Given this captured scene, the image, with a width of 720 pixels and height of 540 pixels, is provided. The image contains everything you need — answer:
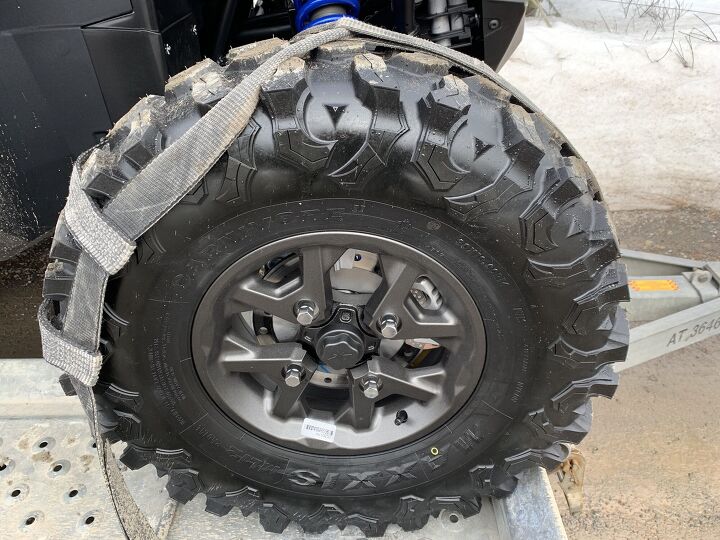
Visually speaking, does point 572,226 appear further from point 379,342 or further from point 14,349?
point 14,349

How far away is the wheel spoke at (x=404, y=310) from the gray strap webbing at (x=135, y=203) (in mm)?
485

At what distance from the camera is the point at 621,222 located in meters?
4.35

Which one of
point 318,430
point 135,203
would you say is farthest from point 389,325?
point 135,203

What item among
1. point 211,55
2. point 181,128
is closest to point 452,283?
point 181,128

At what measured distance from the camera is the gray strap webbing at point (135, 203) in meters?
1.26

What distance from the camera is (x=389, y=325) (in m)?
1.52

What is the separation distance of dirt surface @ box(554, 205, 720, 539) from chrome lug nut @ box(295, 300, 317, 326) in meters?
1.74

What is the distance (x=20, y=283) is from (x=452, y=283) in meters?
3.14

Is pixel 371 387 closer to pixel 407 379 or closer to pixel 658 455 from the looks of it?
pixel 407 379

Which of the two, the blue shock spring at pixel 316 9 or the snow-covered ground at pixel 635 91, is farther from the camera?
the snow-covered ground at pixel 635 91

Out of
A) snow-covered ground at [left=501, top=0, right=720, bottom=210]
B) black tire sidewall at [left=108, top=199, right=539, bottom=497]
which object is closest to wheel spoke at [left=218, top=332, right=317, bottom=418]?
black tire sidewall at [left=108, top=199, right=539, bottom=497]

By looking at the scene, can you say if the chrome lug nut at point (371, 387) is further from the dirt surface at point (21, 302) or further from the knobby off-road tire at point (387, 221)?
the dirt surface at point (21, 302)

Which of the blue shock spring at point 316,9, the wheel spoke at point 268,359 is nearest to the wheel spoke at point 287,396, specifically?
the wheel spoke at point 268,359

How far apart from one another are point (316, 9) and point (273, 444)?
132 centimetres
